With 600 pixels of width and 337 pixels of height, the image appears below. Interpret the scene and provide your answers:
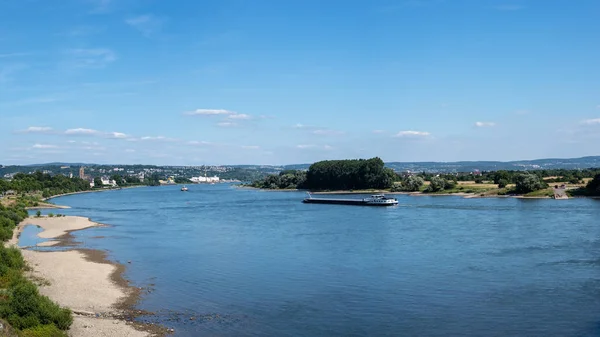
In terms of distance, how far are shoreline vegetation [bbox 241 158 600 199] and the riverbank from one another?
232ft

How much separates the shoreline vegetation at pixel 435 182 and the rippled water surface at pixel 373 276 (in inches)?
1294

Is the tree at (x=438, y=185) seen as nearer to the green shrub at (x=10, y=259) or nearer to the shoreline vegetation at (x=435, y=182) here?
the shoreline vegetation at (x=435, y=182)

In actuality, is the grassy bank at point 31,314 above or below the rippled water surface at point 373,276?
above

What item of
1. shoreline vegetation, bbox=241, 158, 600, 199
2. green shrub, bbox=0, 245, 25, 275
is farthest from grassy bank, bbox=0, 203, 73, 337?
shoreline vegetation, bbox=241, 158, 600, 199

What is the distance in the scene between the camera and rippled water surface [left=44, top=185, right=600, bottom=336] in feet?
68.0

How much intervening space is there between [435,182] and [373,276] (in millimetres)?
81626

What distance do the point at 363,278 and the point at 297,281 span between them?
347cm

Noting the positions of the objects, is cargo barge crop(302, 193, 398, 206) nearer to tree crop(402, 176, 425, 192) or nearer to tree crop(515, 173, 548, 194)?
tree crop(515, 173, 548, 194)

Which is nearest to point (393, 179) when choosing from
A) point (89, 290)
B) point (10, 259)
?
point (10, 259)

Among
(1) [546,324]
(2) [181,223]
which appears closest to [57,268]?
(1) [546,324]

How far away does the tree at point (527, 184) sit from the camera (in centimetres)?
8919

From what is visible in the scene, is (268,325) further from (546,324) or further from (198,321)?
(546,324)

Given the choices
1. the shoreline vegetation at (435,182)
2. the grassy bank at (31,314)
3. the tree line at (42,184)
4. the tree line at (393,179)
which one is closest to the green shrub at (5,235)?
the grassy bank at (31,314)

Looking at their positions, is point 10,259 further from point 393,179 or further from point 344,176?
point 344,176
